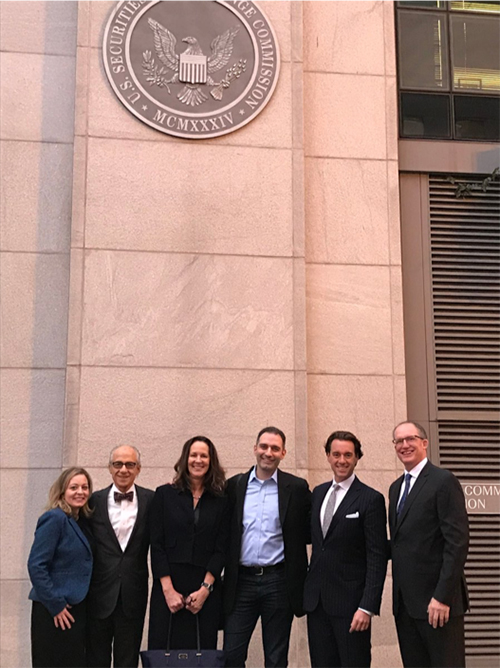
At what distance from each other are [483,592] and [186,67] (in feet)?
19.7

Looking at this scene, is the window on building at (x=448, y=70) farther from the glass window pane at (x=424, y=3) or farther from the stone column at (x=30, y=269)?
the stone column at (x=30, y=269)

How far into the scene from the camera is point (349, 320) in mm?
9148

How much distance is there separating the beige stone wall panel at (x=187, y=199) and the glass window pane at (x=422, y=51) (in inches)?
86.0

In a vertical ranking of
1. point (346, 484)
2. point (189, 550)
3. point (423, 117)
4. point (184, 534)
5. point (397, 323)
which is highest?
point (423, 117)

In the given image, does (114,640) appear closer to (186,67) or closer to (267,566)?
(267,566)

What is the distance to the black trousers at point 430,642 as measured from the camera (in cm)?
605

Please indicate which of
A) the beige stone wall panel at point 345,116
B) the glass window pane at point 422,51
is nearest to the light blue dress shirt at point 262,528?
the beige stone wall panel at point 345,116

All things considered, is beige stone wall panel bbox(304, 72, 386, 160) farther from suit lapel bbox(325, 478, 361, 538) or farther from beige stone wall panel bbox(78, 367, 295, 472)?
suit lapel bbox(325, 478, 361, 538)

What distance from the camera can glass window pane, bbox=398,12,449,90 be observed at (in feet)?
33.4

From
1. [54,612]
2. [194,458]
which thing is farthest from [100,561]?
[194,458]

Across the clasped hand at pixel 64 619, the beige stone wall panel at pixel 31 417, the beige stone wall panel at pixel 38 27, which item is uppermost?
the beige stone wall panel at pixel 38 27

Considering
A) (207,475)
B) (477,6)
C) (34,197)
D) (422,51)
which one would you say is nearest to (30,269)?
(34,197)

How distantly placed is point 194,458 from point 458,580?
198 centimetres

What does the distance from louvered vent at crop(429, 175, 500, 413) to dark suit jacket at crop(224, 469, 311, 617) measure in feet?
10.5
